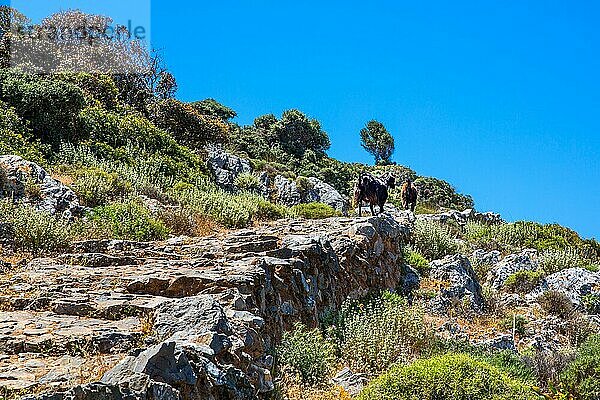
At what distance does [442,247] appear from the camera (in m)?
18.2

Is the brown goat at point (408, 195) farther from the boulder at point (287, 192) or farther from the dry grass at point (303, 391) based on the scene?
the dry grass at point (303, 391)

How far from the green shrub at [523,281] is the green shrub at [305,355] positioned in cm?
1001

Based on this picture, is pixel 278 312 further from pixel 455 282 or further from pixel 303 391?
pixel 455 282

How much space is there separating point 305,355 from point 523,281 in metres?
11.0

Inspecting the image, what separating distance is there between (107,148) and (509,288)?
45.0 feet

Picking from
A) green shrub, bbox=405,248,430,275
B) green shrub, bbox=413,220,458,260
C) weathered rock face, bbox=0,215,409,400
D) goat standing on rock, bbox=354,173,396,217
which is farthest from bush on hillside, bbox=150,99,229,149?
weathered rock face, bbox=0,215,409,400

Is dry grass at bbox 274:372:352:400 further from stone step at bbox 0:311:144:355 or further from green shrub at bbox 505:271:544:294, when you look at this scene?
green shrub at bbox 505:271:544:294

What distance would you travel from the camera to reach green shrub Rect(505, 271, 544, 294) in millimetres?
17062

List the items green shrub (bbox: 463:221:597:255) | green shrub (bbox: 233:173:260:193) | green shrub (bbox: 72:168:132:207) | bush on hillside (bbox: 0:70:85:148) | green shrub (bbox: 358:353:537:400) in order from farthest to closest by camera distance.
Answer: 1. green shrub (bbox: 233:173:260:193)
2. green shrub (bbox: 463:221:597:255)
3. bush on hillside (bbox: 0:70:85:148)
4. green shrub (bbox: 72:168:132:207)
5. green shrub (bbox: 358:353:537:400)

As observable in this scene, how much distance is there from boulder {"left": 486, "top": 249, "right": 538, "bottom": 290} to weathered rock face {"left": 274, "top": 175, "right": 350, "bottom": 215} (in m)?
6.83

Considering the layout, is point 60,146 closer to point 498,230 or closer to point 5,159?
point 5,159

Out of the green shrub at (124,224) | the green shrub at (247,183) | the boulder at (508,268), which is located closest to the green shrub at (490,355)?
the boulder at (508,268)

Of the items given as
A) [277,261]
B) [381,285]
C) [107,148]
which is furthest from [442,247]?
[107,148]

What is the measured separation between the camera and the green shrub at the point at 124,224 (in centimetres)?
1170
